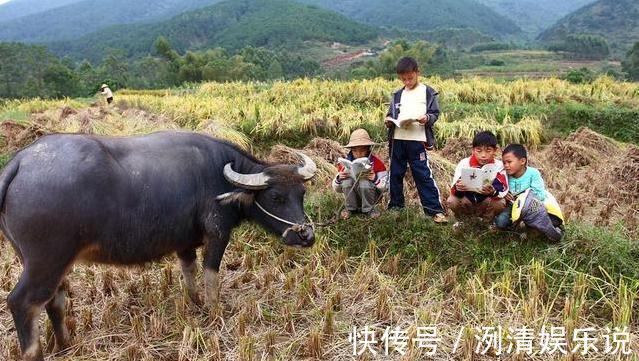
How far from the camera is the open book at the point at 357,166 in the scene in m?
4.05

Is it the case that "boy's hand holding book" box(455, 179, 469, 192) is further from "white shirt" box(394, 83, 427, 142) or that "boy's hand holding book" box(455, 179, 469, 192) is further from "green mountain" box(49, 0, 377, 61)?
"green mountain" box(49, 0, 377, 61)

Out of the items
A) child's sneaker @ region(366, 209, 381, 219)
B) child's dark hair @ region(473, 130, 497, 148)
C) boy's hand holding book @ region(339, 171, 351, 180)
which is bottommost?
child's sneaker @ region(366, 209, 381, 219)

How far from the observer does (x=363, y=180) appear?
165 inches

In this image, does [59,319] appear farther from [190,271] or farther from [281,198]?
[281,198]

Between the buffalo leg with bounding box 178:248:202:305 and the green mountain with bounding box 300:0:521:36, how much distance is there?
496 feet

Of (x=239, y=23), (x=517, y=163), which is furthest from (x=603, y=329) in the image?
(x=239, y=23)

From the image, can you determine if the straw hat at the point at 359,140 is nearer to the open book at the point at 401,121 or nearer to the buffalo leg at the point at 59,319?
the open book at the point at 401,121

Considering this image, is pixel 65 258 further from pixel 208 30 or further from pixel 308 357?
pixel 208 30

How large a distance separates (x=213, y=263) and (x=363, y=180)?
5.02ft

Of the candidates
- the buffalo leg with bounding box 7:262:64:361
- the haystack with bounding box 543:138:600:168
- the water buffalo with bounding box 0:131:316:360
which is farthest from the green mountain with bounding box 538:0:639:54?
the buffalo leg with bounding box 7:262:64:361

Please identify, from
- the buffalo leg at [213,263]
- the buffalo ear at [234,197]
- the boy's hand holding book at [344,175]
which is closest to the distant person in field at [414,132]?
the boy's hand holding book at [344,175]

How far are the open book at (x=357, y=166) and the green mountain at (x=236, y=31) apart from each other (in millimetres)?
78380

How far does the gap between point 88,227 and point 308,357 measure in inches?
58.0

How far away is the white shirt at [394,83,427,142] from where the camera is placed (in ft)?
13.3
